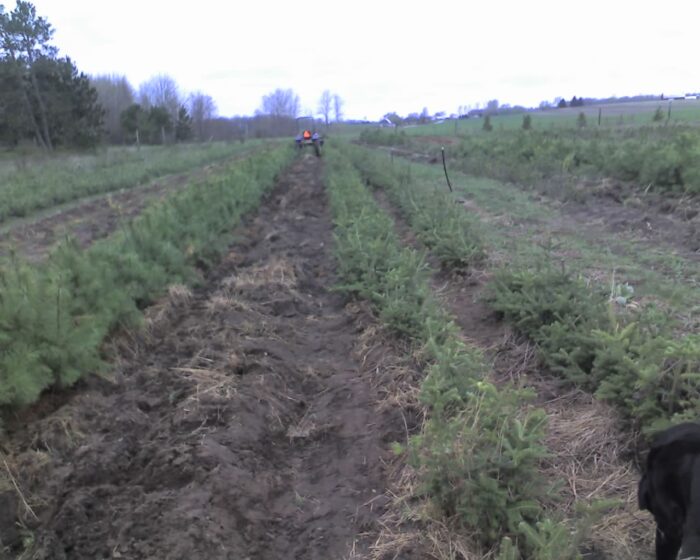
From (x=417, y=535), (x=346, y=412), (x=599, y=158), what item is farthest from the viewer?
(x=599, y=158)

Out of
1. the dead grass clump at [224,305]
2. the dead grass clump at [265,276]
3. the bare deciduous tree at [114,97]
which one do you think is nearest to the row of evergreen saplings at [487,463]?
the dead grass clump at [224,305]

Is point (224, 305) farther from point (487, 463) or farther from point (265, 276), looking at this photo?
point (487, 463)

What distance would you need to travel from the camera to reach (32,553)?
10.9 feet

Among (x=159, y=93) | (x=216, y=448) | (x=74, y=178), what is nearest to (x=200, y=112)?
(x=159, y=93)

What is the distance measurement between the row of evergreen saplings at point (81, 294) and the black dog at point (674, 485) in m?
4.13

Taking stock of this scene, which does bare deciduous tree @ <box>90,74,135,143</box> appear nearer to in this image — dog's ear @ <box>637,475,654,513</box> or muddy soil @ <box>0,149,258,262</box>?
muddy soil @ <box>0,149,258,262</box>

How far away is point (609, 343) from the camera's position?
423 cm

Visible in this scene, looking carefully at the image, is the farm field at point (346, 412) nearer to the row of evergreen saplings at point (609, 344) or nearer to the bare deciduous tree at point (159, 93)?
the row of evergreen saplings at point (609, 344)

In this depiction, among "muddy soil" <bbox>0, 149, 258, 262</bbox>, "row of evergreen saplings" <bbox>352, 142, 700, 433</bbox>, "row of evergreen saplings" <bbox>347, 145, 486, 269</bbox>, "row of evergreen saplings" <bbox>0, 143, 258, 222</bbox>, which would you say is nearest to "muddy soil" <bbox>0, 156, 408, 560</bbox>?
"row of evergreen saplings" <bbox>352, 142, 700, 433</bbox>

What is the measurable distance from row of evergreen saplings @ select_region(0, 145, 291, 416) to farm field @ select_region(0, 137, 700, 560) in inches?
1.6

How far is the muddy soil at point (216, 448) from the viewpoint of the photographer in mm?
3438

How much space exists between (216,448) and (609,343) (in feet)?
10.1

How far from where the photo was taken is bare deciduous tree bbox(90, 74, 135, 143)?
2480 inches

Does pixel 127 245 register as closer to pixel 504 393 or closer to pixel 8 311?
pixel 8 311
